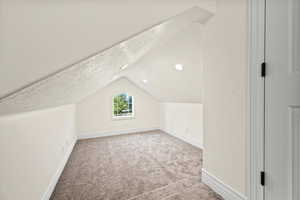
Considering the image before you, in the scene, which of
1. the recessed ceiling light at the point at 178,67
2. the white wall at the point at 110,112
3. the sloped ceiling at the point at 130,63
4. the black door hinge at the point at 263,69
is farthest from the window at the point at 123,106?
the black door hinge at the point at 263,69

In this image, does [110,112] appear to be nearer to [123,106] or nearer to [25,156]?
[123,106]

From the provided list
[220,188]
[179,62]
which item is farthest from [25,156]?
[179,62]

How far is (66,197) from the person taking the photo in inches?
63.1

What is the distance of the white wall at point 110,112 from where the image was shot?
4.31 metres

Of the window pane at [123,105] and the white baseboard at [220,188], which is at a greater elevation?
the window pane at [123,105]

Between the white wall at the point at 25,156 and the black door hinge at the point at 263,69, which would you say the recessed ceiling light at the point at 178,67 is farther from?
the white wall at the point at 25,156

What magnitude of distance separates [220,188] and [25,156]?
1776mm

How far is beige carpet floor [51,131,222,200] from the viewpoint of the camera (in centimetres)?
161

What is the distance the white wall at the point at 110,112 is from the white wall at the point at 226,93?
3383mm

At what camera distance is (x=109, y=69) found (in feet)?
6.38

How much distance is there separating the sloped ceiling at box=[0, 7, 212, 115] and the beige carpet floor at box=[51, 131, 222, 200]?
1040mm

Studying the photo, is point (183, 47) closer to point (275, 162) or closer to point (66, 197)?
point (275, 162)

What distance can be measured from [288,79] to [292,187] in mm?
716

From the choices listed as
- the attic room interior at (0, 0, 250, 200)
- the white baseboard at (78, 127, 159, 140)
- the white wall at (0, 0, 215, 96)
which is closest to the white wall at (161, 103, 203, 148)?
the attic room interior at (0, 0, 250, 200)
